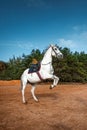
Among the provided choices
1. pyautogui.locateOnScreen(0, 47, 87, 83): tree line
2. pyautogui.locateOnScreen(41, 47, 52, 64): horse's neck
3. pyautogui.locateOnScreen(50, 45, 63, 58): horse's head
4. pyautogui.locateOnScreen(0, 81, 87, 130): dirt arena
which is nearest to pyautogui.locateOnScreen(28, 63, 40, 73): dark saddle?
pyautogui.locateOnScreen(41, 47, 52, 64): horse's neck

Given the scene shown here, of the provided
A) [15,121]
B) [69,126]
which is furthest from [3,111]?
[69,126]

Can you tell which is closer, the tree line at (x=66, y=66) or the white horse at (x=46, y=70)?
the white horse at (x=46, y=70)

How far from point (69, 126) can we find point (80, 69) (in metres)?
26.8

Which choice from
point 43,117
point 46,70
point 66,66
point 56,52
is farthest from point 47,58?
point 66,66

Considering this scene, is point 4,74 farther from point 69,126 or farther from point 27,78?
point 69,126

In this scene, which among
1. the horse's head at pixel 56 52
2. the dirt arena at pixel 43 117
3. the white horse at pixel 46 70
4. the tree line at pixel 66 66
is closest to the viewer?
the dirt arena at pixel 43 117

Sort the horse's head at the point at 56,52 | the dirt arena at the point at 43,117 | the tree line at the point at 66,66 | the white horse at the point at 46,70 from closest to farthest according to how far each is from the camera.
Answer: the dirt arena at the point at 43,117, the white horse at the point at 46,70, the horse's head at the point at 56,52, the tree line at the point at 66,66

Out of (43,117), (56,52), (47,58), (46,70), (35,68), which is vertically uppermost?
(56,52)

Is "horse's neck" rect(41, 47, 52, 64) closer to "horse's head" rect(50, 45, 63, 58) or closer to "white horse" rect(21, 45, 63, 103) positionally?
"white horse" rect(21, 45, 63, 103)

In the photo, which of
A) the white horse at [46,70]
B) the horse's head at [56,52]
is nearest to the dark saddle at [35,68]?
the white horse at [46,70]

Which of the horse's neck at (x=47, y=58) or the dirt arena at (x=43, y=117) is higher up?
the horse's neck at (x=47, y=58)

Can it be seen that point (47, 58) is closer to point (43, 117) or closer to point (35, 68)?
point (35, 68)

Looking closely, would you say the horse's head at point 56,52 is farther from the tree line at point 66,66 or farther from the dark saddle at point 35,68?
the tree line at point 66,66

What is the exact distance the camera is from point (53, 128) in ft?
29.7
